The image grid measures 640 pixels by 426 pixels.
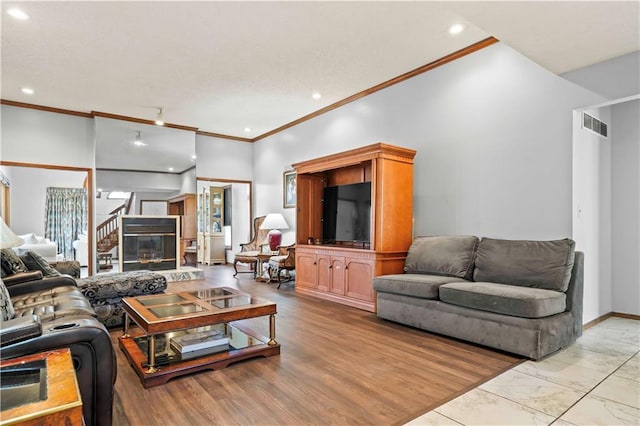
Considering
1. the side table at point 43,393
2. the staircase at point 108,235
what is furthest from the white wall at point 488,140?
the staircase at point 108,235

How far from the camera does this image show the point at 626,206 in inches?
156

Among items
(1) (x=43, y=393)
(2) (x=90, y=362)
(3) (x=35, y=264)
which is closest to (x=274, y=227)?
(3) (x=35, y=264)

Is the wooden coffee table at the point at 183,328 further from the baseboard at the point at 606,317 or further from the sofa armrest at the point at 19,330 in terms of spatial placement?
the baseboard at the point at 606,317

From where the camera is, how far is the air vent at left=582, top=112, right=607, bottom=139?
11.7ft

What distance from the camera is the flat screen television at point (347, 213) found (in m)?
4.89

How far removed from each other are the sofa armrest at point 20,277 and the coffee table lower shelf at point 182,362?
1.01 metres

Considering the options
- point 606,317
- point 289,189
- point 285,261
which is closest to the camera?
point 606,317

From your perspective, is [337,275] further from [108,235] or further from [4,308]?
[108,235]

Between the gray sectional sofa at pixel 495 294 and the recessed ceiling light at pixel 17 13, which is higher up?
the recessed ceiling light at pixel 17 13

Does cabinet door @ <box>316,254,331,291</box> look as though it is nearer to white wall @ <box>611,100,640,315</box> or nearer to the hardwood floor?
the hardwood floor

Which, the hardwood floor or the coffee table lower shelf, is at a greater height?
the coffee table lower shelf

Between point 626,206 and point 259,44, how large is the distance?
446 cm

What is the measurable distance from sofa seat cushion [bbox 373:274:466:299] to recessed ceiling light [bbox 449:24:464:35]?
2.61 meters

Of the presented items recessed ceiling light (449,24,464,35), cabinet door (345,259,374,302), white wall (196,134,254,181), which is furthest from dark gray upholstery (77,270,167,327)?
white wall (196,134,254,181)
